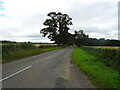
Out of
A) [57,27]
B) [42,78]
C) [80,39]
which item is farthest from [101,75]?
[80,39]

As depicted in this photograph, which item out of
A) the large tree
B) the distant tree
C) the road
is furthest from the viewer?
the distant tree

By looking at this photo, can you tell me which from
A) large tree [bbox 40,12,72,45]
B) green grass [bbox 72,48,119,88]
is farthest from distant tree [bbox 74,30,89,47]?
green grass [bbox 72,48,119,88]

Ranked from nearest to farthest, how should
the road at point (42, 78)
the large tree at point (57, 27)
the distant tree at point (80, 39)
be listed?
the road at point (42, 78), the large tree at point (57, 27), the distant tree at point (80, 39)

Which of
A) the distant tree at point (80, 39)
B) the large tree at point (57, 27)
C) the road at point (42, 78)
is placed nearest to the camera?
the road at point (42, 78)

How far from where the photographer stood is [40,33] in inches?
3356

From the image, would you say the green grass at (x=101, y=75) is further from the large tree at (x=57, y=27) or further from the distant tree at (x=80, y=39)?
the distant tree at (x=80, y=39)

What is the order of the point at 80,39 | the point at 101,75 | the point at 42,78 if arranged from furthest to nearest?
the point at 80,39
the point at 101,75
the point at 42,78

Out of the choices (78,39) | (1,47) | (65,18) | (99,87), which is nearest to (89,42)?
(78,39)

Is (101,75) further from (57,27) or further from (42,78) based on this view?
(57,27)

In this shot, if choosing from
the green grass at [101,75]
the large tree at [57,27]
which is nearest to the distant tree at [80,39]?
the large tree at [57,27]

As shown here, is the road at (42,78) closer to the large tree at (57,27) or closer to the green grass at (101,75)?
the green grass at (101,75)

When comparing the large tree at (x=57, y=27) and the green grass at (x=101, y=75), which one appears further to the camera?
the large tree at (x=57, y=27)

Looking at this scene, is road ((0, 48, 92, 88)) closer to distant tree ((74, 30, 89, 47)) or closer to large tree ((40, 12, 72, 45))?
large tree ((40, 12, 72, 45))

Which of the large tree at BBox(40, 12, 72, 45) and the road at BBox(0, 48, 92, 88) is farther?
the large tree at BBox(40, 12, 72, 45)
